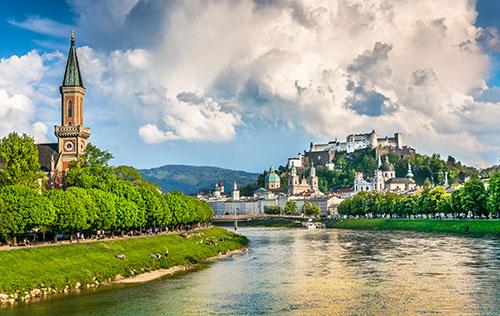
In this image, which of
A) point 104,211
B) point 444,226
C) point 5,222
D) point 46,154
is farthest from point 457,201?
point 5,222

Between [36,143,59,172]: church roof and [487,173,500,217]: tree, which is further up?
[36,143,59,172]: church roof

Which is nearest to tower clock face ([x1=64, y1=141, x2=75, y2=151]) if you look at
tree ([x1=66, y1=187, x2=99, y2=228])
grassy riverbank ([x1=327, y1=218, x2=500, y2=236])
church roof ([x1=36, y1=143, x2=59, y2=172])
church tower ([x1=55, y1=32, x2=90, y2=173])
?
church tower ([x1=55, y1=32, x2=90, y2=173])

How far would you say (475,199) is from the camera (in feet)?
492

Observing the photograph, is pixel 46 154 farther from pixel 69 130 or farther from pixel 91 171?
pixel 91 171

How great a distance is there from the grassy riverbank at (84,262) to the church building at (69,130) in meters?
33.4

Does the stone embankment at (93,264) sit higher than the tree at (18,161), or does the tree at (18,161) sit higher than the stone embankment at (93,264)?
the tree at (18,161)

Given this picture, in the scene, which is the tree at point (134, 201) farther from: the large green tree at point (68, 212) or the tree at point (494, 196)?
the tree at point (494, 196)

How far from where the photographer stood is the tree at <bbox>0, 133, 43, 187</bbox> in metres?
90.7

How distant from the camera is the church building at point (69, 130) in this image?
12550 cm

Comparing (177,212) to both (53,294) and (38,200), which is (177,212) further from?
(53,294)

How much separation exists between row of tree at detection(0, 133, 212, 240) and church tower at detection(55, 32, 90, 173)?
283 inches

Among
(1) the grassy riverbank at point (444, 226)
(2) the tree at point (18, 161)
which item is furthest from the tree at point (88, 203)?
(1) the grassy riverbank at point (444, 226)

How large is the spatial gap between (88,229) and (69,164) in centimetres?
3700

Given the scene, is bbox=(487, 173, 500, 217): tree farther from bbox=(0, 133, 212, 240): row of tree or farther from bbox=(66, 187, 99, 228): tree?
bbox=(66, 187, 99, 228): tree
